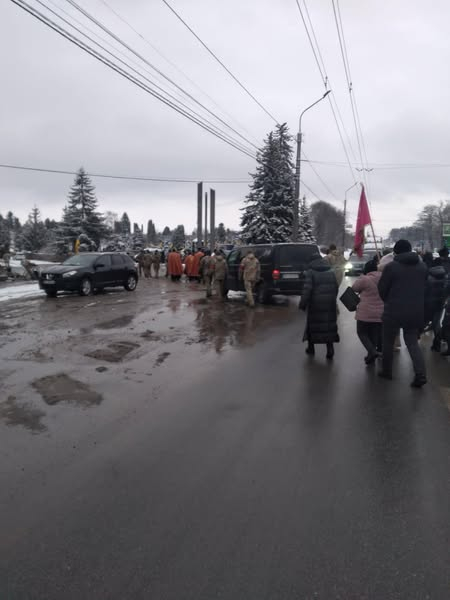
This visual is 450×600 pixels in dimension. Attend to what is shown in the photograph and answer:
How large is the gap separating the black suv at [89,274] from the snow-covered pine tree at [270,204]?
2378 cm

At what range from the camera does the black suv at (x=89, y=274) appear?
655 inches

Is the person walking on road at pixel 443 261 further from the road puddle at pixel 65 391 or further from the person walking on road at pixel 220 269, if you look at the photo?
the person walking on road at pixel 220 269

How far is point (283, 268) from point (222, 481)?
10.8 meters

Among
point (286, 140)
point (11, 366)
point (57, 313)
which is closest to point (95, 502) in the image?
point (11, 366)

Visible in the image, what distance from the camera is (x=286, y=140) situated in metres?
44.8

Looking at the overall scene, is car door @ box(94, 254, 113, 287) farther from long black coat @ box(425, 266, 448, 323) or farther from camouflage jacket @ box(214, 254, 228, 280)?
long black coat @ box(425, 266, 448, 323)

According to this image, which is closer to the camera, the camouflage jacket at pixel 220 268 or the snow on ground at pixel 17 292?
the camouflage jacket at pixel 220 268

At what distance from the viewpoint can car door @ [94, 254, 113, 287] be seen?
17.7 metres

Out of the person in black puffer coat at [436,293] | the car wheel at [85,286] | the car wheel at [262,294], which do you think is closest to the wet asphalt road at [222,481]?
the person in black puffer coat at [436,293]

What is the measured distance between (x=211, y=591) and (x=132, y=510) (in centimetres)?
91

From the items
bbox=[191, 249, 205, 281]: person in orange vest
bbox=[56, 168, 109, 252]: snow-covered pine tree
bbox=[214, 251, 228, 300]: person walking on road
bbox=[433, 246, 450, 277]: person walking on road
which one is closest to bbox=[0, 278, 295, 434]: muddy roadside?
bbox=[214, 251, 228, 300]: person walking on road

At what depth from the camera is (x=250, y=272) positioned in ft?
44.1

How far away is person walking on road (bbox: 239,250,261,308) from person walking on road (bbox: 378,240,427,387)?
774 cm

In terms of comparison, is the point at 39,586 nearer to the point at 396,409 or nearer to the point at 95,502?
the point at 95,502
